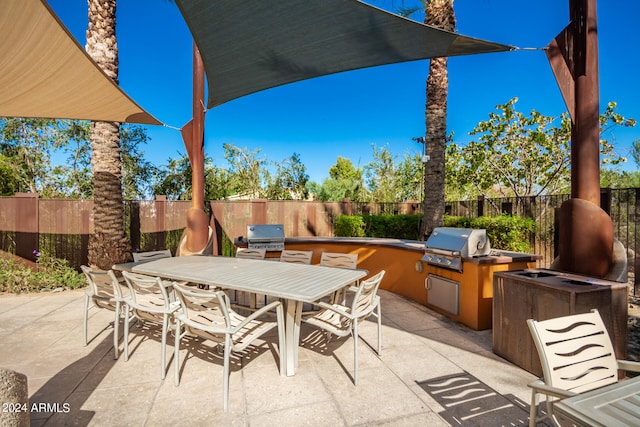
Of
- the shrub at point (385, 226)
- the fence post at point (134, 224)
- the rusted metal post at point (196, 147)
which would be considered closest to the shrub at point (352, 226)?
the shrub at point (385, 226)

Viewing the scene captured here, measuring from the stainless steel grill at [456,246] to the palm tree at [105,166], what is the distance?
569 cm

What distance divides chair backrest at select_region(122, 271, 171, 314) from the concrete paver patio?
555mm

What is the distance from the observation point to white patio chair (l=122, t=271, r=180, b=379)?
2707 millimetres

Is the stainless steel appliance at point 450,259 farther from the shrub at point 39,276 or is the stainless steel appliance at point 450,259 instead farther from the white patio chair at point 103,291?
the shrub at point 39,276

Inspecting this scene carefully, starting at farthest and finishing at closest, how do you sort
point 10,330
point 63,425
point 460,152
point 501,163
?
1. point 460,152
2. point 501,163
3. point 10,330
4. point 63,425

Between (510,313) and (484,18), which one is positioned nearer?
(510,313)

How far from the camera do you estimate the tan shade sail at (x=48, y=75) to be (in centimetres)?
246

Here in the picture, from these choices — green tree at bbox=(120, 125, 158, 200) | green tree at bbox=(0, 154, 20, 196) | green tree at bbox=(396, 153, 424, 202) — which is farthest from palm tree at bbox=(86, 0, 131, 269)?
green tree at bbox=(396, 153, 424, 202)

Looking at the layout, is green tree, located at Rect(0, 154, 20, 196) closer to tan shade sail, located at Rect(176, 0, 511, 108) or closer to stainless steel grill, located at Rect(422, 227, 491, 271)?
tan shade sail, located at Rect(176, 0, 511, 108)

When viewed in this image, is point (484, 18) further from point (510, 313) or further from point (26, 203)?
point (26, 203)

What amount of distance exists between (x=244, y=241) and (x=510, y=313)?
4712 millimetres

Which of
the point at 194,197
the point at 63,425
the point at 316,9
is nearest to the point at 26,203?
the point at 194,197

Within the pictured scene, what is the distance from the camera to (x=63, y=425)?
203 centimetres

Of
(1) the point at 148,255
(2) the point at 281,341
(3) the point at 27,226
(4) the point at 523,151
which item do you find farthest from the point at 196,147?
(4) the point at 523,151
